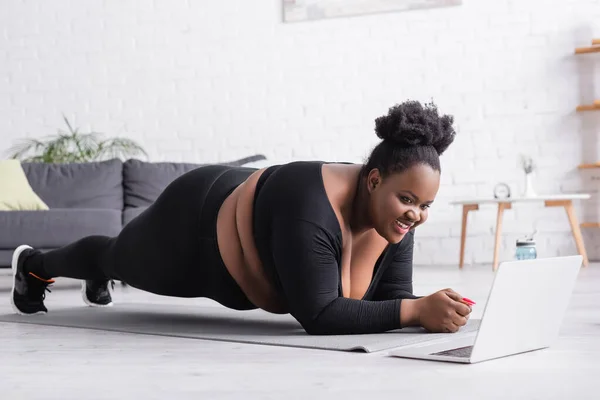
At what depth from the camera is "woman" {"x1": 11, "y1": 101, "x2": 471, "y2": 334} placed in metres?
1.96

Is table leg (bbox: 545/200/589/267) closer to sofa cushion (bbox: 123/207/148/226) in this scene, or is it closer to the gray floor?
sofa cushion (bbox: 123/207/148/226)

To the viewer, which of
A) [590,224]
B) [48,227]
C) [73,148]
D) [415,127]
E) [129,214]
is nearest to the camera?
[415,127]

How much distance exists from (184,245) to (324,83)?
12.4ft

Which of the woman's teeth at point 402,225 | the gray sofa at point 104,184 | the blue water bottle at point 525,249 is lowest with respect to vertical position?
the blue water bottle at point 525,249

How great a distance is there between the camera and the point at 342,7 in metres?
5.95

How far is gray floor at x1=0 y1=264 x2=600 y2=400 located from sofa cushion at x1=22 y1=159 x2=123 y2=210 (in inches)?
112

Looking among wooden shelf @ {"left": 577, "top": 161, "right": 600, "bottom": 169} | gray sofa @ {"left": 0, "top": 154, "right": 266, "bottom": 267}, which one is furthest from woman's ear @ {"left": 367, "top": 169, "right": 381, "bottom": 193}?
wooden shelf @ {"left": 577, "top": 161, "right": 600, "bottom": 169}

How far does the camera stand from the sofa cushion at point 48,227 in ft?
14.3

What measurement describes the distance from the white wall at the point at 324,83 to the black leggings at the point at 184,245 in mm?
3475

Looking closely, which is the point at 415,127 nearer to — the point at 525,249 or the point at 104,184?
the point at 525,249

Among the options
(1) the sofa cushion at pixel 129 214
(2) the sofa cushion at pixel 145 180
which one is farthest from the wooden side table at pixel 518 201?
(1) the sofa cushion at pixel 129 214

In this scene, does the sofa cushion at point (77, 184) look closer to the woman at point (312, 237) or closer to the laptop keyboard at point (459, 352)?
the woman at point (312, 237)

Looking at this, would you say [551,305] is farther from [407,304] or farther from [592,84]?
[592,84]

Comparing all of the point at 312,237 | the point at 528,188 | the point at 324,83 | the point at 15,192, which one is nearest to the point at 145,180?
Result: the point at 15,192
